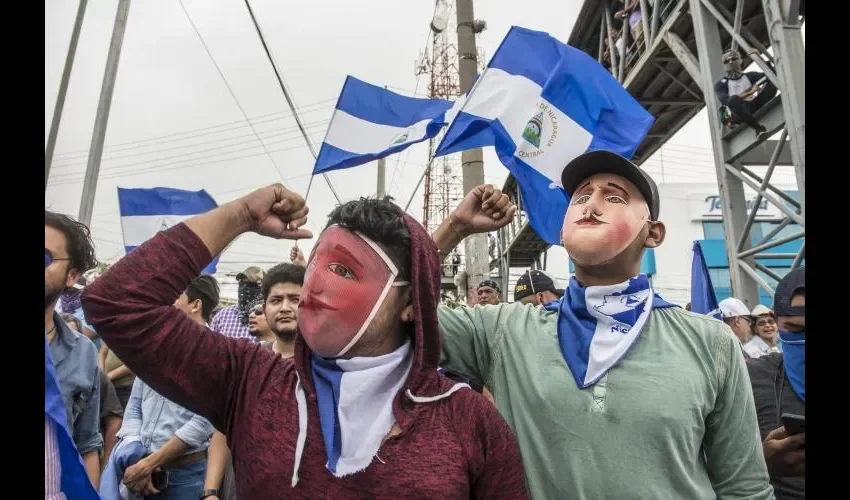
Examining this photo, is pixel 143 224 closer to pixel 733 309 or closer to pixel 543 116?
pixel 543 116

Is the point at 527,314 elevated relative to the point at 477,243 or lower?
lower

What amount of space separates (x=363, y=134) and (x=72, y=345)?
264cm

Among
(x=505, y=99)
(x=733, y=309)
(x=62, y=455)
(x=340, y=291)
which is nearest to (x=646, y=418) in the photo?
(x=340, y=291)

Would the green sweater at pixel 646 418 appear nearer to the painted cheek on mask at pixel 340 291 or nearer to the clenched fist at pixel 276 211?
the painted cheek on mask at pixel 340 291

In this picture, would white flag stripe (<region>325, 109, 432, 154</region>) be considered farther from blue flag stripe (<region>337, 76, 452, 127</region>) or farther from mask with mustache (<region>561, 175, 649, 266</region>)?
mask with mustache (<region>561, 175, 649, 266</region>)

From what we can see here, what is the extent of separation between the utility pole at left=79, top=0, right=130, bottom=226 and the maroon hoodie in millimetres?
6194

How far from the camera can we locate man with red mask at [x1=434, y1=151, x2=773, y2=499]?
1414mm

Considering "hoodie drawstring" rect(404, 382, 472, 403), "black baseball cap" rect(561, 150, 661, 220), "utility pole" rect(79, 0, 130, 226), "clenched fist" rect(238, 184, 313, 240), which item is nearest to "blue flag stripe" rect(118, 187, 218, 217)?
"utility pole" rect(79, 0, 130, 226)

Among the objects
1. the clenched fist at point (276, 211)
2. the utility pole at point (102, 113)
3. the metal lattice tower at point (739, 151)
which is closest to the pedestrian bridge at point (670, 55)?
the metal lattice tower at point (739, 151)

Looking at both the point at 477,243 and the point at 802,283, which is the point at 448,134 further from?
the point at 477,243

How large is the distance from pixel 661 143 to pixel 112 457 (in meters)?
10.1

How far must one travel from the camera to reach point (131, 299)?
4.05ft

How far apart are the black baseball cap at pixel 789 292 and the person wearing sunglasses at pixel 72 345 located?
109 inches

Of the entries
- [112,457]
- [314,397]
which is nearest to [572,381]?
[314,397]
